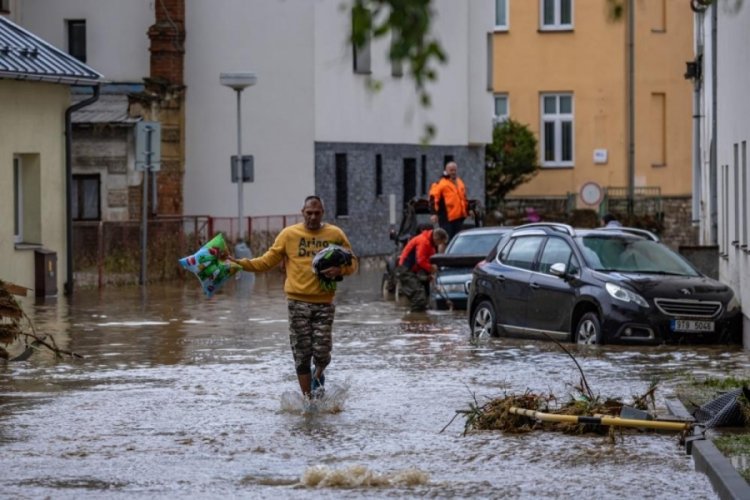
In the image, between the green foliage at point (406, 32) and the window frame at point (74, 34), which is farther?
the window frame at point (74, 34)

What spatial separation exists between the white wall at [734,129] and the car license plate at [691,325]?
1.61 feet

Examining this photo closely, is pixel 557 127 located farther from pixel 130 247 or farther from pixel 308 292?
pixel 308 292

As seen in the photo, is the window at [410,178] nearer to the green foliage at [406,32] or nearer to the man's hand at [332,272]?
the man's hand at [332,272]

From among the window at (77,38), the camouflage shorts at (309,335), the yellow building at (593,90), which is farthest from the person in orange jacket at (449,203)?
the yellow building at (593,90)

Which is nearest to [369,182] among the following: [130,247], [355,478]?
[130,247]

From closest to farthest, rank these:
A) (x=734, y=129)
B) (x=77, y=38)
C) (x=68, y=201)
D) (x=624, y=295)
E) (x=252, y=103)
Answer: (x=624, y=295) < (x=734, y=129) < (x=68, y=201) < (x=252, y=103) < (x=77, y=38)

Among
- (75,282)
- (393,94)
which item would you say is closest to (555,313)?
(75,282)

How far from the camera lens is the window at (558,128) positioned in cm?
6297

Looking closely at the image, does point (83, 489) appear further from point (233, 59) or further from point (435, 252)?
point (233, 59)

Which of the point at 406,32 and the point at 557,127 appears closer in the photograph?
the point at 406,32

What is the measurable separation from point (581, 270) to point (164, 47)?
983 inches

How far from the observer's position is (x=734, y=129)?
26.8 metres

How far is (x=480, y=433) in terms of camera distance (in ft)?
46.8

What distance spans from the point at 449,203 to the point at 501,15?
29753mm
